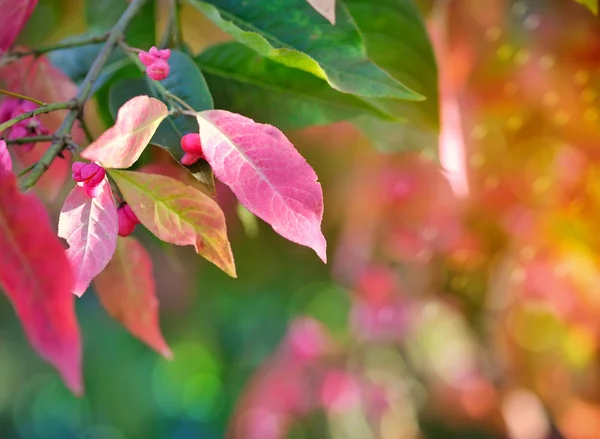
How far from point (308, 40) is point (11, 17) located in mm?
138

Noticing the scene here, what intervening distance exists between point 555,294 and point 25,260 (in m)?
0.64

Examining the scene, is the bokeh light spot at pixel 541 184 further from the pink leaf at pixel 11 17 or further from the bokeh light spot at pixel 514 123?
the pink leaf at pixel 11 17

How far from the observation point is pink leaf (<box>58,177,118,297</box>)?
0.73ft

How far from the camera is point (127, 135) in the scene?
0.21 metres

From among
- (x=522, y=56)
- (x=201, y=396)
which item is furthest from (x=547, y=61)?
(x=201, y=396)

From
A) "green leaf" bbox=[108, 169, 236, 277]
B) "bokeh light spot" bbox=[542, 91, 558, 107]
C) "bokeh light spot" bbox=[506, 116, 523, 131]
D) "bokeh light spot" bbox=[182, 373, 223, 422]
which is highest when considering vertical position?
"green leaf" bbox=[108, 169, 236, 277]

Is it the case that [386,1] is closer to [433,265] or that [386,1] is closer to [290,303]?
[433,265]

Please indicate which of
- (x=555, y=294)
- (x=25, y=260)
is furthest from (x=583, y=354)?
(x=25, y=260)

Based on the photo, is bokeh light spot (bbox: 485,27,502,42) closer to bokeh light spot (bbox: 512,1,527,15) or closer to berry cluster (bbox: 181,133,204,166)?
bokeh light spot (bbox: 512,1,527,15)

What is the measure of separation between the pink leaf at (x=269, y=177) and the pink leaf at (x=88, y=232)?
0.04m

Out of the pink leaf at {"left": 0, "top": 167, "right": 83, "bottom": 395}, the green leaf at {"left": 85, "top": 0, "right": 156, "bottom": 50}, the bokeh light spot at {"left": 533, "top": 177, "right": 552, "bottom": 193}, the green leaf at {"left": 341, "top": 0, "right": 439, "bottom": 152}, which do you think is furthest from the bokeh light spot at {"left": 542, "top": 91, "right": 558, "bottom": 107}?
the pink leaf at {"left": 0, "top": 167, "right": 83, "bottom": 395}

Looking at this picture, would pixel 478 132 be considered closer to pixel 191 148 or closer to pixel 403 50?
pixel 403 50

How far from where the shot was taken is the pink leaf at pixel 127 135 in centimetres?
20

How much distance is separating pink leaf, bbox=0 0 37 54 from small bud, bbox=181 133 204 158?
11 cm
